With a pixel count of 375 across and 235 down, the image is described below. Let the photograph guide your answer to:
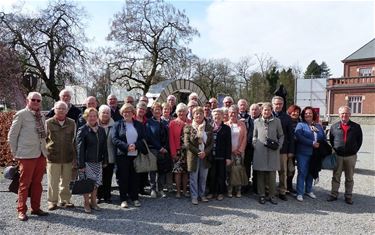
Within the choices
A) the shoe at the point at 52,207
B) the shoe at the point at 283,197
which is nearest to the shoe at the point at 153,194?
the shoe at the point at 52,207

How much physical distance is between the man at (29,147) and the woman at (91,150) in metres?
0.56

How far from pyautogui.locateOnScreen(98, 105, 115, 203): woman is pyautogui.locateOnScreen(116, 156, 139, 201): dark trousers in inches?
6.8

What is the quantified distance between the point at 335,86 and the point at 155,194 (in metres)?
36.7

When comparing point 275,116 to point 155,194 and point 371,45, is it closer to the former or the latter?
point 155,194

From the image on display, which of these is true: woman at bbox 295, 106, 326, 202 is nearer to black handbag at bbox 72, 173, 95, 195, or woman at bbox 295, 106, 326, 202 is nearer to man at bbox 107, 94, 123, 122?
man at bbox 107, 94, 123, 122

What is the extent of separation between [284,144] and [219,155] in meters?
1.30

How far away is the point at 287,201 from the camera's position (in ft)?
22.1

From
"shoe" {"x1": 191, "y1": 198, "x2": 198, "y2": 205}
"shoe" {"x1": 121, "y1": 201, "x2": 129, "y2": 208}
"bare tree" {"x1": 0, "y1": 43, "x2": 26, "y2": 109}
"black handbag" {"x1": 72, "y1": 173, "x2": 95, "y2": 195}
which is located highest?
"bare tree" {"x1": 0, "y1": 43, "x2": 26, "y2": 109}

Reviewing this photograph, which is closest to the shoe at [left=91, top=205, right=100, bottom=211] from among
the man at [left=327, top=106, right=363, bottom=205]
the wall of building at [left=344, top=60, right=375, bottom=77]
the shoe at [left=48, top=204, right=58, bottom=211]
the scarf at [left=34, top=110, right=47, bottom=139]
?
the shoe at [left=48, top=204, right=58, bottom=211]

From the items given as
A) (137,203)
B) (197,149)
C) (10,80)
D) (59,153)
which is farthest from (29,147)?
(10,80)

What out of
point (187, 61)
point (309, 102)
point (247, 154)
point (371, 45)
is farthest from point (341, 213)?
point (371, 45)

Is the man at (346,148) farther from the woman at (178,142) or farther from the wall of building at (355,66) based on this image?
the wall of building at (355,66)

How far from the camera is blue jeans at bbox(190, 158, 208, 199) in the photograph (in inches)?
253

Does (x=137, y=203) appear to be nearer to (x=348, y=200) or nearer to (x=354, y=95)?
(x=348, y=200)
